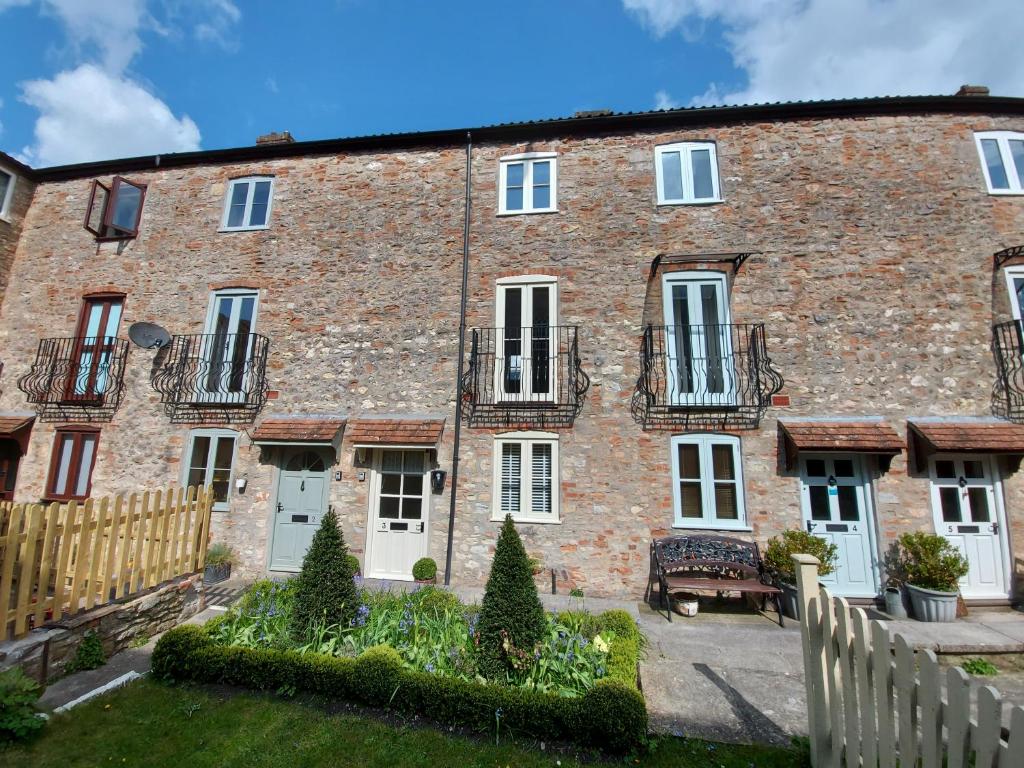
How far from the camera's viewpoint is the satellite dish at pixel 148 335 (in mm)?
10094

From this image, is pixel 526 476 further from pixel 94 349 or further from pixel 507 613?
pixel 94 349

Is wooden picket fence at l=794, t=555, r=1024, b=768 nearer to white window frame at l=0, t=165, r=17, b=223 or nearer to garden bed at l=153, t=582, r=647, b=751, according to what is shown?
garden bed at l=153, t=582, r=647, b=751

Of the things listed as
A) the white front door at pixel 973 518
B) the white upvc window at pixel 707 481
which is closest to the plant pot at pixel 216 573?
the white upvc window at pixel 707 481

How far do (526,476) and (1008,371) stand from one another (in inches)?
348

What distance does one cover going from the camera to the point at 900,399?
826cm

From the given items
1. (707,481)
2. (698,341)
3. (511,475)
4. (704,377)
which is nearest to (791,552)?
(707,481)

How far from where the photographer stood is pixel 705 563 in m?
7.63

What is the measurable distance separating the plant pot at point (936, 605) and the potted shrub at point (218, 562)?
39.6 feet

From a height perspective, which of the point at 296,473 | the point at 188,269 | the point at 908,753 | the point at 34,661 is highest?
the point at 188,269

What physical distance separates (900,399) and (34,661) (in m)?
12.4

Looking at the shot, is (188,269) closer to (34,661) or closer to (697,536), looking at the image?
(34,661)

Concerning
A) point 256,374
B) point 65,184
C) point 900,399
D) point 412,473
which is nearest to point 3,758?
point 412,473

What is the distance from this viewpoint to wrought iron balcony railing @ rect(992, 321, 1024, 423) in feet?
26.4

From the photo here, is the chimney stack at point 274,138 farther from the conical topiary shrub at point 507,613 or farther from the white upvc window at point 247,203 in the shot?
the conical topiary shrub at point 507,613
